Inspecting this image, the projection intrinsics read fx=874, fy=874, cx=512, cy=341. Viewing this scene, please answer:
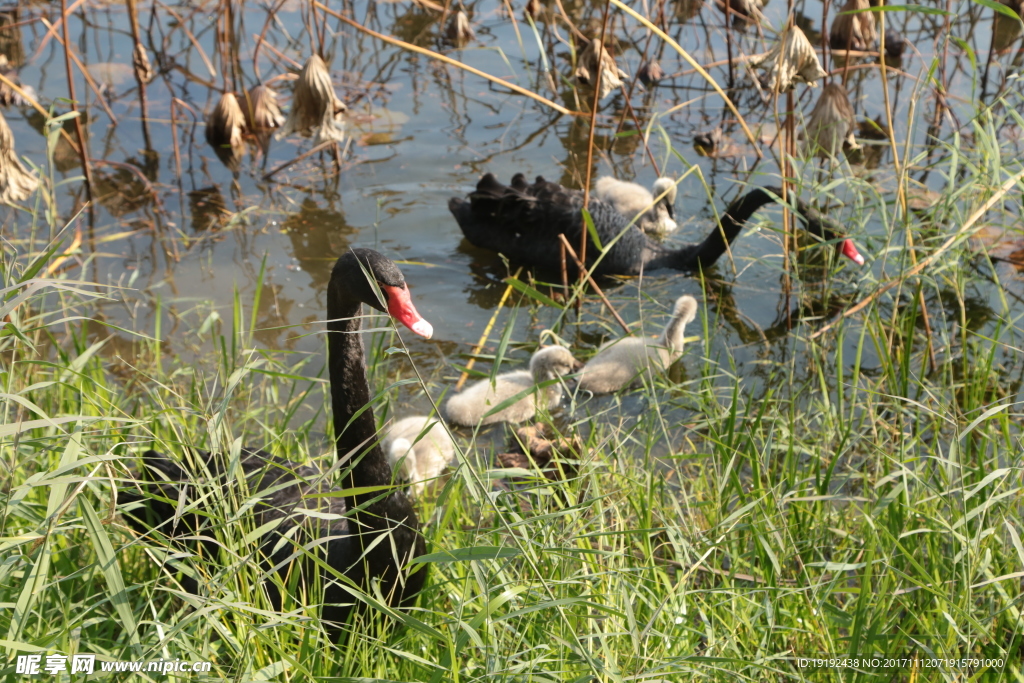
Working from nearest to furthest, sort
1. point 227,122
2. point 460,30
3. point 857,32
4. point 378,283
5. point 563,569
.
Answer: point 563,569, point 378,283, point 227,122, point 857,32, point 460,30

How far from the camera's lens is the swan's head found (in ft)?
6.81

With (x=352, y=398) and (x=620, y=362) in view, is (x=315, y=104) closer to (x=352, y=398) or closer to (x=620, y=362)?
(x=620, y=362)

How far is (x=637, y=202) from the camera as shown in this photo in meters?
4.98

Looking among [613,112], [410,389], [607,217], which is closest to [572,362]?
[410,389]

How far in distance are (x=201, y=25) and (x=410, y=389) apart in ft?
16.8

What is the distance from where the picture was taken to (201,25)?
7402 millimetres

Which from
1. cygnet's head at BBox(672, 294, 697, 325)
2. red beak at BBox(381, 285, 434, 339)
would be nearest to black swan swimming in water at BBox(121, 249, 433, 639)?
red beak at BBox(381, 285, 434, 339)

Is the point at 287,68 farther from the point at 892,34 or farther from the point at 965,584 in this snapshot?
the point at 965,584

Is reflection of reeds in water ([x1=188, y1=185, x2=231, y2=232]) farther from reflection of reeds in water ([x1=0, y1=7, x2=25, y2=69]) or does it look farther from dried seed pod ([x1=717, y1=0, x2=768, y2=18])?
dried seed pod ([x1=717, y1=0, x2=768, y2=18])

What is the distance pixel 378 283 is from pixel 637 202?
123 inches

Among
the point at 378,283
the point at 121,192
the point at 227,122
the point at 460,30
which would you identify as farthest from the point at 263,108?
the point at 378,283

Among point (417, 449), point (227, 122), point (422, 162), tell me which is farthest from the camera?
point (422, 162)

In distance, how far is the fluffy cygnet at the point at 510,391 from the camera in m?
3.36

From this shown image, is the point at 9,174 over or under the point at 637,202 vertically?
over
